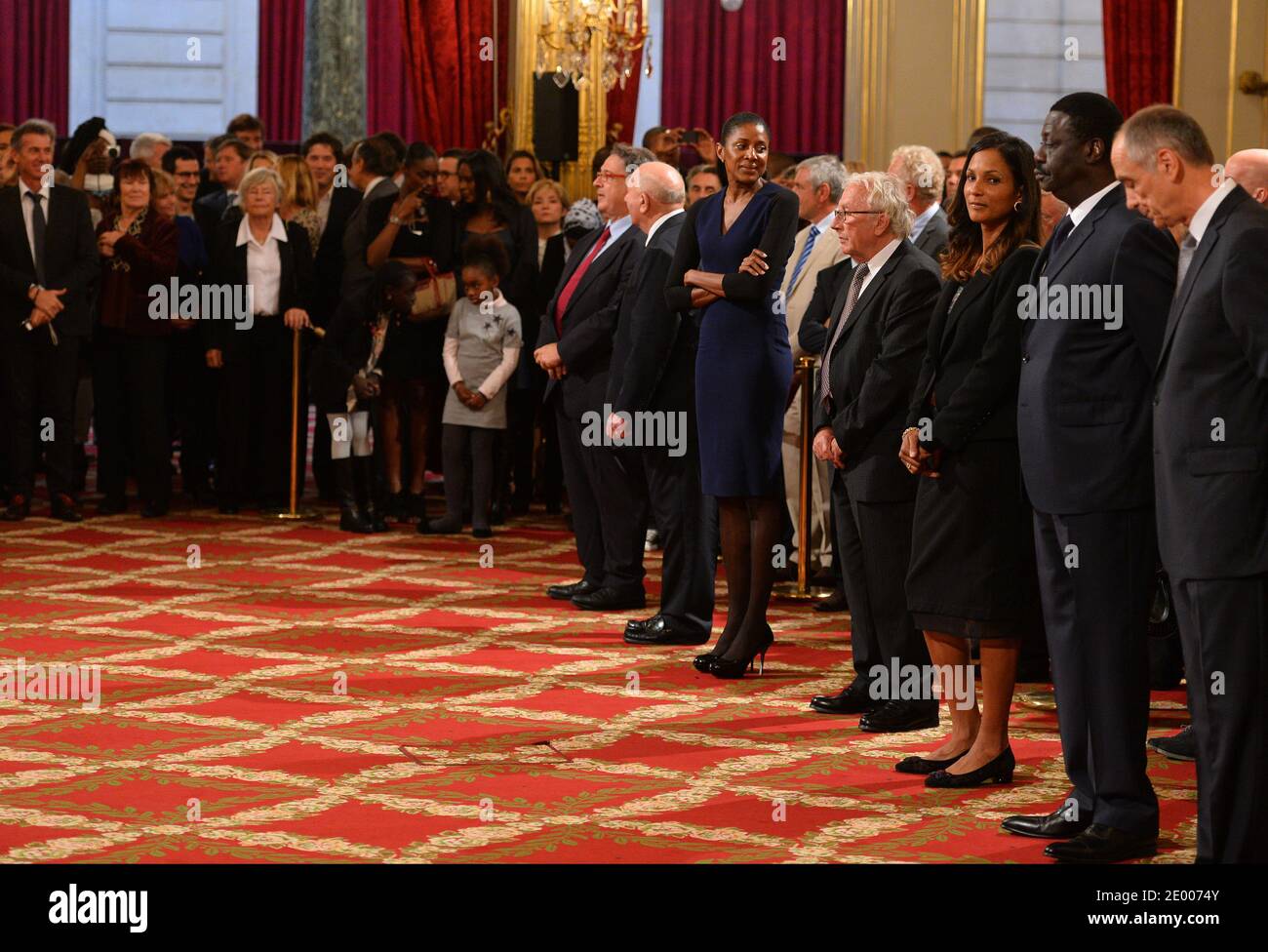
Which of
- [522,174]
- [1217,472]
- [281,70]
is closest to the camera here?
[1217,472]

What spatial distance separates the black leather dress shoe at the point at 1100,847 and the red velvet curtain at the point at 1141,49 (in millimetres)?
10486

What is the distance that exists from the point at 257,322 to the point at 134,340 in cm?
68

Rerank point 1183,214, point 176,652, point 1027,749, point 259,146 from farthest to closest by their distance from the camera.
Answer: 1. point 259,146
2. point 176,652
3. point 1027,749
4. point 1183,214

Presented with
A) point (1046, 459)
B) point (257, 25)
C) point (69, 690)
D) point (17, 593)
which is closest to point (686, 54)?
point (257, 25)

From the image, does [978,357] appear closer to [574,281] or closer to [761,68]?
[574,281]

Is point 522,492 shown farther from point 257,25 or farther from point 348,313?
point 257,25

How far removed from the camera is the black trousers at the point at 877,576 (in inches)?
203

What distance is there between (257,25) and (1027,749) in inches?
441

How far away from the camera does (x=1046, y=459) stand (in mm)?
3947

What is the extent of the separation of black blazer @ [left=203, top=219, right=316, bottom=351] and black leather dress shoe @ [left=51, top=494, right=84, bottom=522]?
1.14 metres

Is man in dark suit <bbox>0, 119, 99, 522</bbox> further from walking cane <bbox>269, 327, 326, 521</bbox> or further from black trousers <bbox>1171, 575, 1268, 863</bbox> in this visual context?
black trousers <bbox>1171, 575, 1268, 863</bbox>

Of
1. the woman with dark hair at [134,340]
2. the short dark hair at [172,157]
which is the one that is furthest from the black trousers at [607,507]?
the short dark hair at [172,157]

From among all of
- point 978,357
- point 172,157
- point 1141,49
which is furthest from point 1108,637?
point 1141,49

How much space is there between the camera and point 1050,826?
410cm
